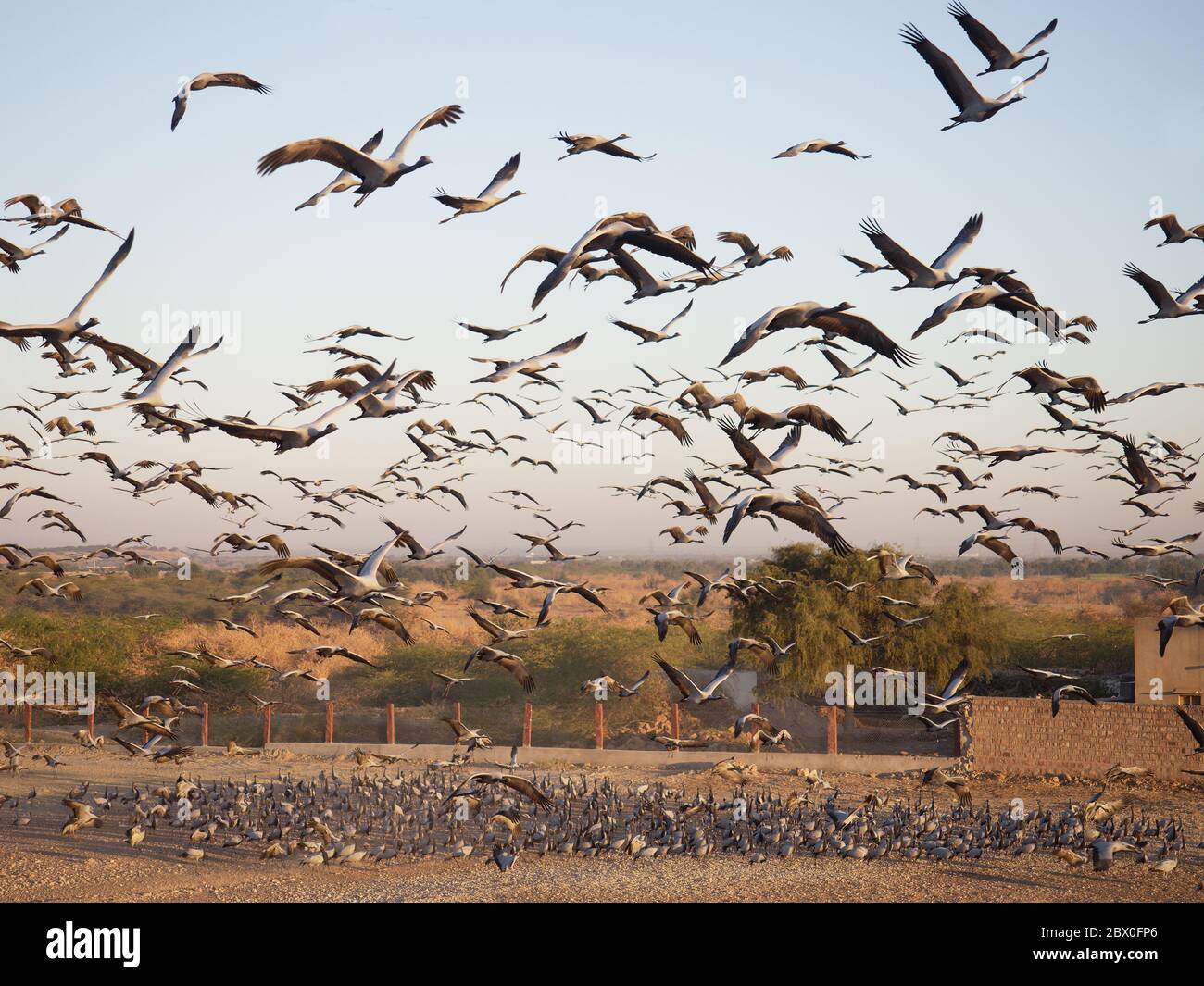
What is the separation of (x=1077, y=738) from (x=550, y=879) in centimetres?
1303

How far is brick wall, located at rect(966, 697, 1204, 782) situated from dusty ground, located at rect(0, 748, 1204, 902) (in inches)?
149

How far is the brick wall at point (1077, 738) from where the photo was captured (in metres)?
25.7

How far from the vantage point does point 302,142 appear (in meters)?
12.6

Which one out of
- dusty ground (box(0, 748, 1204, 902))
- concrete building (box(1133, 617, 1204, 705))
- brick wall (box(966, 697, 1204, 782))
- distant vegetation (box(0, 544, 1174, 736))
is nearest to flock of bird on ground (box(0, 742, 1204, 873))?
dusty ground (box(0, 748, 1204, 902))

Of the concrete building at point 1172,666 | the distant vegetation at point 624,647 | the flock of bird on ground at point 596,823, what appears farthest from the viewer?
the distant vegetation at point 624,647

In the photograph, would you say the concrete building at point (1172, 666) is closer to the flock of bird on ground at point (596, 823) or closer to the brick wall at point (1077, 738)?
the brick wall at point (1077, 738)

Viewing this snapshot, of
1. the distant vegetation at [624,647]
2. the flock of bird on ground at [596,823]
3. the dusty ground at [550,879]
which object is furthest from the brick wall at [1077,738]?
the distant vegetation at [624,647]

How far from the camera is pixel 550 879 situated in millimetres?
18625

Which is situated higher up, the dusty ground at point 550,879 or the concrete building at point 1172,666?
the concrete building at point 1172,666

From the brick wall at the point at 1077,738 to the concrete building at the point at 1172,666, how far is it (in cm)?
70

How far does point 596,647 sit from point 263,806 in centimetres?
3164

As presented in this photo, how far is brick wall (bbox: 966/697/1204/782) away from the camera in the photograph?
25688mm

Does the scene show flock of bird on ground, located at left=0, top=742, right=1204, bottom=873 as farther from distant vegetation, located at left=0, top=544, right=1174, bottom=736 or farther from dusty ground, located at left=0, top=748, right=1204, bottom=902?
distant vegetation, located at left=0, top=544, right=1174, bottom=736

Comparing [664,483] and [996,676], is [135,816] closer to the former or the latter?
[664,483]
